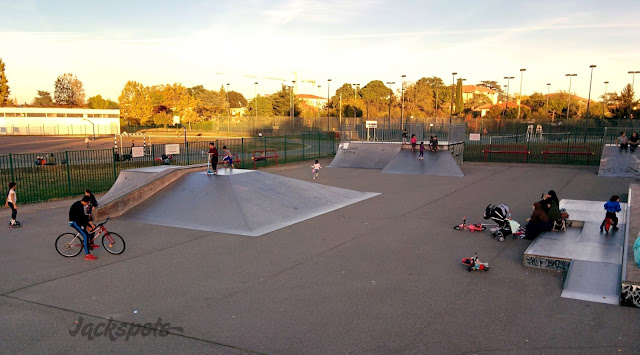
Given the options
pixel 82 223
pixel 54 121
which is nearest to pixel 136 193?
pixel 82 223

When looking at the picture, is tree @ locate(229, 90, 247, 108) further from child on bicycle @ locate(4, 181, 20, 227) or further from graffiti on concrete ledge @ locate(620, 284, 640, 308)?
graffiti on concrete ledge @ locate(620, 284, 640, 308)

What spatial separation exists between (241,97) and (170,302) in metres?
182

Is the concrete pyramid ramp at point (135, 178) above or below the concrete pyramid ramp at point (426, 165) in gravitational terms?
above

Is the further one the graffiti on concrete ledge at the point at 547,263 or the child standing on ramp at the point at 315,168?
the child standing on ramp at the point at 315,168

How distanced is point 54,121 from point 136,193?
243ft

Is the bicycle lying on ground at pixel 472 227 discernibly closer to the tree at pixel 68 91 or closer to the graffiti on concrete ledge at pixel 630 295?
the graffiti on concrete ledge at pixel 630 295

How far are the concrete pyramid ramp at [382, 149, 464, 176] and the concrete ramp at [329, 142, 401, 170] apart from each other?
4.57 feet

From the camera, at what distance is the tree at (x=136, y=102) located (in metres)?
84.9

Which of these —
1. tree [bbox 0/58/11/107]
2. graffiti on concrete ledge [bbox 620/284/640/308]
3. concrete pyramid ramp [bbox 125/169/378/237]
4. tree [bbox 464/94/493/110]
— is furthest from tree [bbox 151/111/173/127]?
graffiti on concrete ledge [bbox 620/284/640/308]

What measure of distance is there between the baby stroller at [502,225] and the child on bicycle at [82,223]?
971 centimetres

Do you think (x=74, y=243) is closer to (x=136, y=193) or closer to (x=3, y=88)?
(x=136, y=193)

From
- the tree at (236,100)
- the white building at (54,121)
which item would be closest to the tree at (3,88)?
the white building at (54,121)

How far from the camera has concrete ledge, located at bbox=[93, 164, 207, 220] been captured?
1335cm

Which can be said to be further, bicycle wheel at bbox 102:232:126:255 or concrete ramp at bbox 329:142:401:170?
concrete ramp at bbox 329:142:401:170
